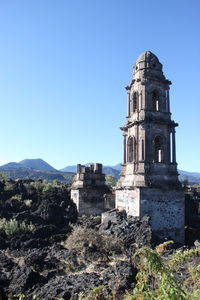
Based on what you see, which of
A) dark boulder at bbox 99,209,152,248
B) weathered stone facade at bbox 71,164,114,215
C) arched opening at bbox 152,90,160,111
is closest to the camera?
dark boulder at bbox 99,209,152,248

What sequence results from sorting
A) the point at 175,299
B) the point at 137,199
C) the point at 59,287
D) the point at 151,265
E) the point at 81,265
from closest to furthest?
the point at 175,299, the point at 151,265, the point at 59,287, the point at 81,265, the point at 137,199

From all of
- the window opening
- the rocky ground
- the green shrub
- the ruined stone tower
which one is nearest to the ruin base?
the ruined stone tower

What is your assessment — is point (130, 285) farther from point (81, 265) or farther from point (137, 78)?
point (137, 78)

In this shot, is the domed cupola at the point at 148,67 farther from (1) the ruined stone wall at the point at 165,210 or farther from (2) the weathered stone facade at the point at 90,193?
(2) the weathered stone facade at the point at 90,193

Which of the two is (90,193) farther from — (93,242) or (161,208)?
(93,242)

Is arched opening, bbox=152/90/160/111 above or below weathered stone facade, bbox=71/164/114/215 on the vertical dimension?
above

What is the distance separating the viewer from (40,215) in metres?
18.9

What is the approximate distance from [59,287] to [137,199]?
8246 millimetres

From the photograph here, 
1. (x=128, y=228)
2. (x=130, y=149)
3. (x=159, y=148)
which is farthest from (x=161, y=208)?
(x=130, y=149)

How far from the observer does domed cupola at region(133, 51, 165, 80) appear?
18281 mm

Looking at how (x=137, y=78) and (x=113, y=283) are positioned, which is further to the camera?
(x=137, y=78)

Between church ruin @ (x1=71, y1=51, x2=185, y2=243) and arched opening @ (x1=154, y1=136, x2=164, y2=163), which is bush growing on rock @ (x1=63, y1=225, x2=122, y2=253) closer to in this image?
church ruin @ (x1=71, y1=51, x2=185, y2=243)

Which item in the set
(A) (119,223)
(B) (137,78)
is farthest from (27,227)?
(B) (137,78)

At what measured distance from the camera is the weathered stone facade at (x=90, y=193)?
20.8 meters
